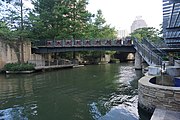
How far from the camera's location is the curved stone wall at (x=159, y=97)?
699 centimetres

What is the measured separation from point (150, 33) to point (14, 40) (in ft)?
140

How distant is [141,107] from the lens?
28.1 ft

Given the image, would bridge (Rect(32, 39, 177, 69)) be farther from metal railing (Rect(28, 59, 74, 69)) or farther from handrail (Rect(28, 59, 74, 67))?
metal railing (Rect(28, 59, 74, 69))

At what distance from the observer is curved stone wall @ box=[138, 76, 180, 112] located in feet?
22.9

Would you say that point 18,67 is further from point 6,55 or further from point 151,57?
point 151,57

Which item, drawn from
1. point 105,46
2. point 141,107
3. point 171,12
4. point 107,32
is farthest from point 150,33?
point 141,107

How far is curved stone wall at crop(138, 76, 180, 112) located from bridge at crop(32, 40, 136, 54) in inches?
765

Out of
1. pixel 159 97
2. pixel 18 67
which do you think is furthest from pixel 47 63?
pixel 159 97

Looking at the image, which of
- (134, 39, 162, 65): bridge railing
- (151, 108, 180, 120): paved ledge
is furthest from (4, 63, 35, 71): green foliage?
(151, 108, 180, 120): paved ledge

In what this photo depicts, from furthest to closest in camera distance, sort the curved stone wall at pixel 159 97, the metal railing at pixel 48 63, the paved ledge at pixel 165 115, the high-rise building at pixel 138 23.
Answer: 1. the high-rise building at pixel 138 23
2. the metal railing at pixel 48 63
3. the curved stone wall at pixel 159 97
4. the paved ledge at pixel 165 115

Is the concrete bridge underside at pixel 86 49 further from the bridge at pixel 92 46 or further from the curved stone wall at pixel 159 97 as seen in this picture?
the curved stone wall at pixel 159 97

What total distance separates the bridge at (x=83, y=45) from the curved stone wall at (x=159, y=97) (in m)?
19.4

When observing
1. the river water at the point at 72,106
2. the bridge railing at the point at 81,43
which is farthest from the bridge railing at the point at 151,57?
the bridge railing at the point at 81,43

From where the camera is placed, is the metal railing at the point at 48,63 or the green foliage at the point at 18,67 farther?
the metal railing at the point at 48,63
